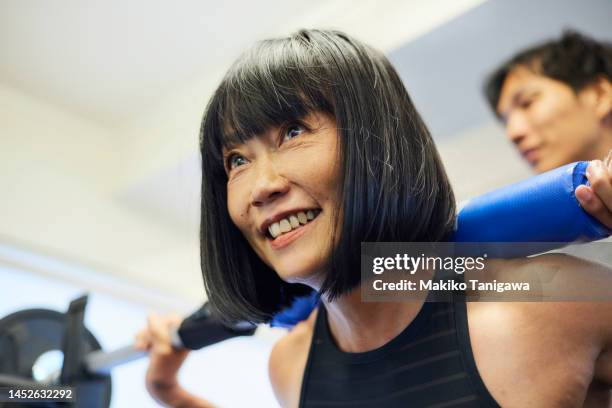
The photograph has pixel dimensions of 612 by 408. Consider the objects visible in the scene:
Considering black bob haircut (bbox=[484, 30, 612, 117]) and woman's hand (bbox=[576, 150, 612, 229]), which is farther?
black bob haircut (bbox=[484, 30, 612, 117])

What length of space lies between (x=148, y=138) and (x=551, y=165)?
4.74 ft

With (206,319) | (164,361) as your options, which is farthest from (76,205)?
(206,319)

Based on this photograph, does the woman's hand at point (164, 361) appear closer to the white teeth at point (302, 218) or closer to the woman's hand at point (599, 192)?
the white teeth at point (302, 218)

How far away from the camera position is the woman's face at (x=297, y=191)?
2.45 feet

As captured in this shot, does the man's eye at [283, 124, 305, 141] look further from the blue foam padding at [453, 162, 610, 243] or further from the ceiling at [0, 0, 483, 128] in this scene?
the ceiling at [0, 0, 483, 128]

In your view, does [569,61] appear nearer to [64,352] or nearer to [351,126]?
[351,126]

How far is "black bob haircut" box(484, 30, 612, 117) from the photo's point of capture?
4.69 feet

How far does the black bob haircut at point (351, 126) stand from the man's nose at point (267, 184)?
0.05 metres

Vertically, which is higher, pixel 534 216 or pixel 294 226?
pixel 294 226

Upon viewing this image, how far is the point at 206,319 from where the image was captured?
3.47 feet

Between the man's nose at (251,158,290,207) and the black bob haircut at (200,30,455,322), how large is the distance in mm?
45

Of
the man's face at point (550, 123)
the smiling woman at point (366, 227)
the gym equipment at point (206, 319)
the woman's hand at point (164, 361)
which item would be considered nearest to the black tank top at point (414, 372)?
the smiling woman at point (366, 227)

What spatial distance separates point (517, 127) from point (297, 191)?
2.72 ft

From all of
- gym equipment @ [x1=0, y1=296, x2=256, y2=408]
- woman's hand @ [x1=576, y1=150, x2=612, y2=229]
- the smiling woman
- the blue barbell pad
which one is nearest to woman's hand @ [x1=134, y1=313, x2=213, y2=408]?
gym equipment @ [x1=0, y1=296, x2=256, y2=408]
